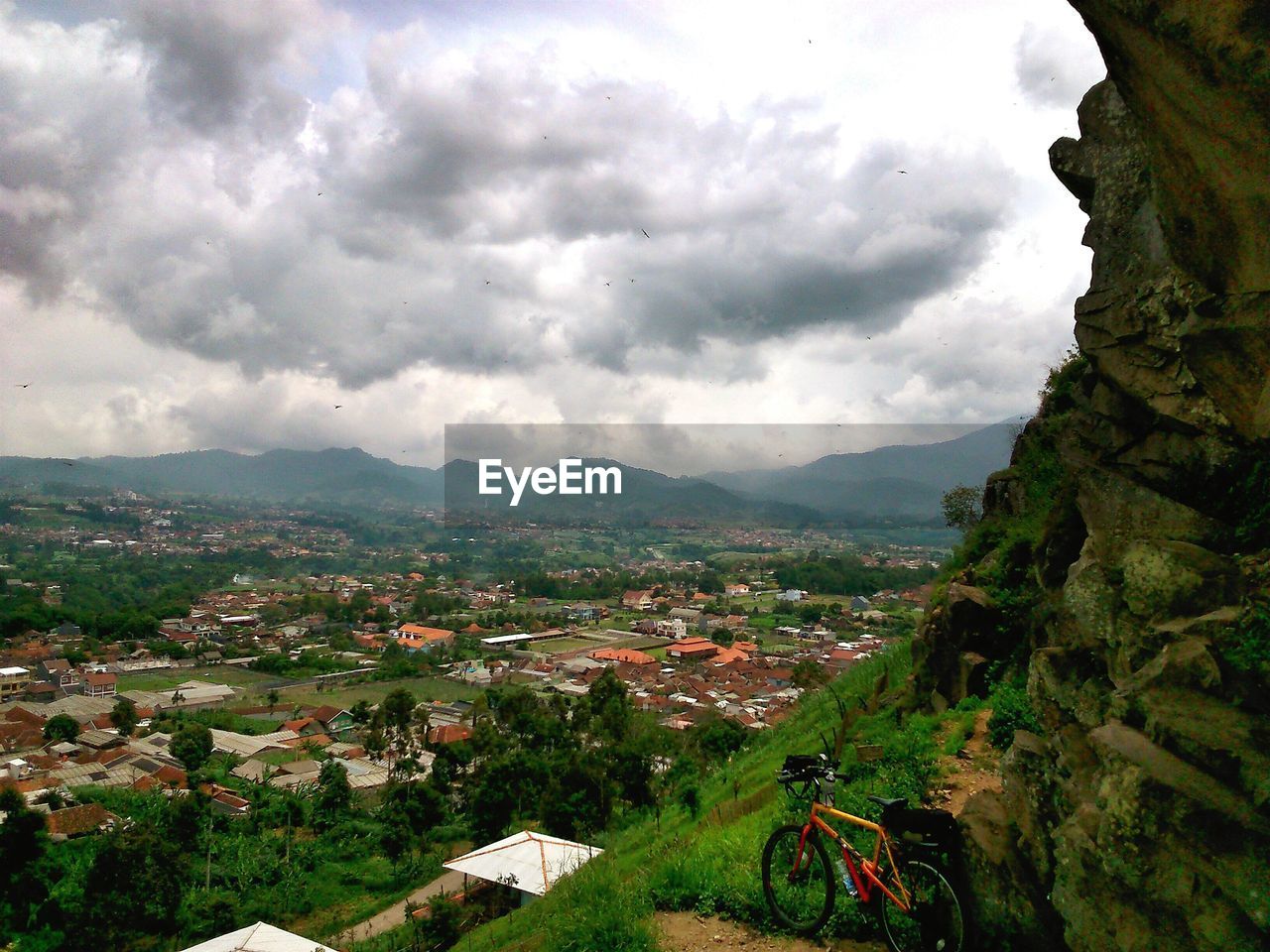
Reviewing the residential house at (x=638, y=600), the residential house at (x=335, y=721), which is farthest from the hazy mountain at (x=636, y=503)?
→ the residential house at (x=335, y=721)

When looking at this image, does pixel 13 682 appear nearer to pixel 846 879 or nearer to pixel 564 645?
pixel 564 645

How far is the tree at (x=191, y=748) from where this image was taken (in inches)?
→ 1055

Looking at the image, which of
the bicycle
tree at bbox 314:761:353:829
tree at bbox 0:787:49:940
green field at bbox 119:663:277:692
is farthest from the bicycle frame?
green field at bbox 119:663:277:692

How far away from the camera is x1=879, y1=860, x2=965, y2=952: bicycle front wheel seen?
3.39m

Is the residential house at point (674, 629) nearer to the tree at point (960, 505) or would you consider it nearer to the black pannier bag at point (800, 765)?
the tree at point (960, 505)

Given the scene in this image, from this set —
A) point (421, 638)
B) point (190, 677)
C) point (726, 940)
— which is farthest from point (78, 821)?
point (421, 638)

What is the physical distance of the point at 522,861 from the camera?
529 inches

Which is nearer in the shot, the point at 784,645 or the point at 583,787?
the point at 583,787

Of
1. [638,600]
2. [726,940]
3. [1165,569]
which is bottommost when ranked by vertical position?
[638,600]

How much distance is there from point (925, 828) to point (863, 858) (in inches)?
18.6

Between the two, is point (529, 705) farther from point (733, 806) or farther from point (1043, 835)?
point (1043, 835)

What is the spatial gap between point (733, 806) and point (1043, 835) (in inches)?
213

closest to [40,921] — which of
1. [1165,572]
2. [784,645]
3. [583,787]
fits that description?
[583,787]

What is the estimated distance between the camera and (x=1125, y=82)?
3.36 meters
